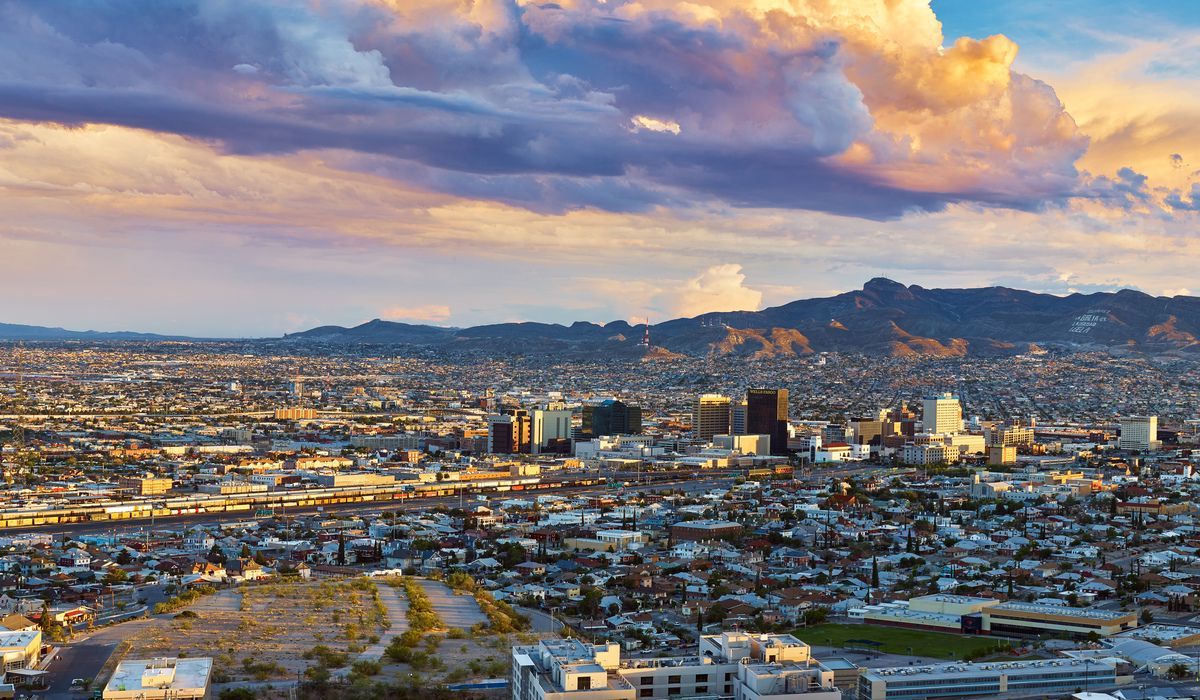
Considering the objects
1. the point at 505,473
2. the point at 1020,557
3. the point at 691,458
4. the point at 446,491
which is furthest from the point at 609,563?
the point at 691,458

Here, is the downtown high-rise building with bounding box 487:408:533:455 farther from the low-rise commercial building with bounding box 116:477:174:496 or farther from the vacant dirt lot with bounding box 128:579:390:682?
the vacant dirt lot with bounding box 128:579:390:682

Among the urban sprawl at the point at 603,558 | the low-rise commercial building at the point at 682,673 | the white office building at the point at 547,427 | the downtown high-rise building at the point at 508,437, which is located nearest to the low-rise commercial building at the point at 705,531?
the urban sprawl at the point at 603,558

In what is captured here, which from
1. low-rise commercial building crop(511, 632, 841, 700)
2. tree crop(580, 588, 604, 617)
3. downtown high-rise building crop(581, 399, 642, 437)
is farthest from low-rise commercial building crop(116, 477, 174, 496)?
low-rise commercial building crop(511, 632, 841, 700)

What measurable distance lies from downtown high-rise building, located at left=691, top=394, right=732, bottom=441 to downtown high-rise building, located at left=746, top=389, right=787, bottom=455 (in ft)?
13.7

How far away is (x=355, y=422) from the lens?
134125 millimetres

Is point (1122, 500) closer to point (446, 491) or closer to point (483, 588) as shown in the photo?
point (446, 491)

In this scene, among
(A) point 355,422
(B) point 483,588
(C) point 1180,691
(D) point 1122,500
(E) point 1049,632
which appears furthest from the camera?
(A) point 355,422

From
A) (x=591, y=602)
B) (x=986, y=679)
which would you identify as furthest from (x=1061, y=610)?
(x=591, y=602)

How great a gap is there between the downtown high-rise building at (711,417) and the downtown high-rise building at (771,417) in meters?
4.18

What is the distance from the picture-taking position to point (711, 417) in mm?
117562

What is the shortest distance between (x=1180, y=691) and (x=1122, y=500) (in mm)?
45701

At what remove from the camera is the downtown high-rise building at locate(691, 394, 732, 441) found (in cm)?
11694

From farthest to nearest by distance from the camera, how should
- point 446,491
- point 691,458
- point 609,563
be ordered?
point 691,458 < point 446,491 < point 609,563

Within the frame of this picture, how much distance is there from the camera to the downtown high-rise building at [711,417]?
11694cm
